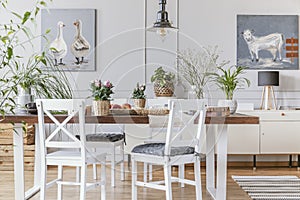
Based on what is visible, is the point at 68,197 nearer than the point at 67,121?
No

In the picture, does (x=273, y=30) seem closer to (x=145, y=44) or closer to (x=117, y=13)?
(x=145, y=44)

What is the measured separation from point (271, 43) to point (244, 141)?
4.33 feet

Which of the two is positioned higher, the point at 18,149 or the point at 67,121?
the point at 67,121

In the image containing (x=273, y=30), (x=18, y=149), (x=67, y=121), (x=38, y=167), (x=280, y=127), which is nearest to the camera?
(x=67, y=121)

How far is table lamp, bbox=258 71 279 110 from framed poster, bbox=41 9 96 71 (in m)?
2.10

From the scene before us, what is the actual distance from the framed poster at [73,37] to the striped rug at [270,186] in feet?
7.79

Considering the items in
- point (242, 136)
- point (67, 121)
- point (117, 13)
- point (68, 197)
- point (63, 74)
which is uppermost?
point (117, 13)

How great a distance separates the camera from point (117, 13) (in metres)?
5.42

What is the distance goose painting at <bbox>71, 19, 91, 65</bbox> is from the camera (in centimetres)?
535

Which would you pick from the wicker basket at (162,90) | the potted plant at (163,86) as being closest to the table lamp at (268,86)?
the potted plant at (163,86)

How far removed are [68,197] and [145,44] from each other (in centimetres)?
246

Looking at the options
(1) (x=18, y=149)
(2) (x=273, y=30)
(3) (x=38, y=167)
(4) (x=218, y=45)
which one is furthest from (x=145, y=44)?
(1) (x=18, y=149)

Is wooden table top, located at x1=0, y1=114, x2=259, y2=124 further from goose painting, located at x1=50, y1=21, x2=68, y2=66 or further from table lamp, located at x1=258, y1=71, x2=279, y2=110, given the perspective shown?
goose painting, located at x1=50, y1=21, x2=68, y2=66

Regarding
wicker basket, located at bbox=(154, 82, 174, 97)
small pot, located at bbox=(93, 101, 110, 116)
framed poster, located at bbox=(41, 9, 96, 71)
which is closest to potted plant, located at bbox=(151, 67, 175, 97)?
wicker basket, located at bbox=(154, 82, 174, 97)
